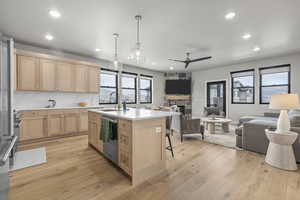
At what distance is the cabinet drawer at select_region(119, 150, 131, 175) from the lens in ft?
6.71

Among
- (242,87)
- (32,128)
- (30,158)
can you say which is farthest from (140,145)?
(242,87)

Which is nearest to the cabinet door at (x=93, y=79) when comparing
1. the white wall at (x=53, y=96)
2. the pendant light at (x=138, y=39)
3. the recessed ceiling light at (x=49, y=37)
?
the white wall at (x=53, y=96)

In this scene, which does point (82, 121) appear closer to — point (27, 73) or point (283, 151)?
point (27, 73)

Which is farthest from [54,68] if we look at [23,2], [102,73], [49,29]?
[23,2]

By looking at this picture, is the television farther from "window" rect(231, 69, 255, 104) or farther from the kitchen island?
the kitchen island

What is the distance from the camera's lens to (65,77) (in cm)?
443

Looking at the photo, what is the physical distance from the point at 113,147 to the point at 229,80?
6.20 m

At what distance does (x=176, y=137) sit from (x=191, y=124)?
2.24 feet

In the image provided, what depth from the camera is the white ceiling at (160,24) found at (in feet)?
7.54

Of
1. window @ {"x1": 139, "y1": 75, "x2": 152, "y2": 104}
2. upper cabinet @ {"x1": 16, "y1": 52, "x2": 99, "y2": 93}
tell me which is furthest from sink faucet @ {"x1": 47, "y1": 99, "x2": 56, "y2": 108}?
window @ {"x1": 139, "y1": 75, "x2": 152, "y2": 104}

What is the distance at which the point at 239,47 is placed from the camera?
4285mm

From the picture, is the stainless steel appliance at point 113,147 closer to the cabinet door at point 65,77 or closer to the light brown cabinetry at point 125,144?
the light brown cabinetry at point 125,144

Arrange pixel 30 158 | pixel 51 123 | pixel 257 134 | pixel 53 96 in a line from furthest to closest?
pixel 53 96 < pixel 51 123 < pixel 257 134 < pixel 30 158

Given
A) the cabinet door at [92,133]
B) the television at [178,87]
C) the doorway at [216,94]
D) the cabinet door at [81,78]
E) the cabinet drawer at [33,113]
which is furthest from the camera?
the television at [178,87]
